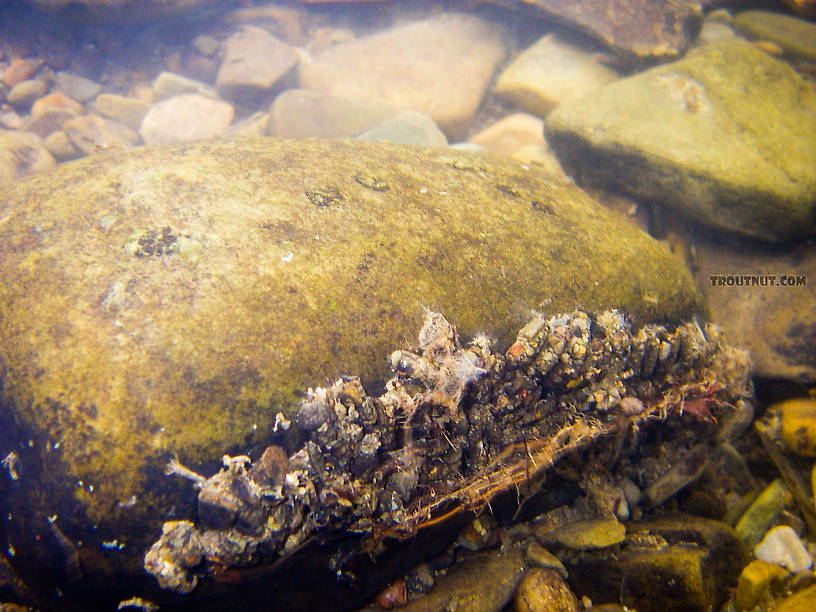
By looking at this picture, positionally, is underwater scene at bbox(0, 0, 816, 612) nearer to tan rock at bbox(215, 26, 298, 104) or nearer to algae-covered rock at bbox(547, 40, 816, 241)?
algae-covered rock at bbox(547, 40, 816, 241)

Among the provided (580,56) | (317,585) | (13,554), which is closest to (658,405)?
(317,585)

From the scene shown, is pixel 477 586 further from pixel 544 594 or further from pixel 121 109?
pixel 121 109

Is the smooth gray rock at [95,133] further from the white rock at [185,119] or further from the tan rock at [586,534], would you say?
the tan rock at [586,534]

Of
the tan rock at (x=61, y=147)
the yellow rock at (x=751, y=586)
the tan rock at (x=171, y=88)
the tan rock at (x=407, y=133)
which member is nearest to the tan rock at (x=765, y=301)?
the yellow rock at (x=751, y=586)

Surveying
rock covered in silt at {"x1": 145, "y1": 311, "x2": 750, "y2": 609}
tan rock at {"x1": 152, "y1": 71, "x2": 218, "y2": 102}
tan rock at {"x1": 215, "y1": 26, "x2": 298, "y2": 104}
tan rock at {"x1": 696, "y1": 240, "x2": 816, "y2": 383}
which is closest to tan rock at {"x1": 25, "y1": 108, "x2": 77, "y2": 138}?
tan rock at {"x1": 152, "y1": 71, "x2": 218, "y2": 102}

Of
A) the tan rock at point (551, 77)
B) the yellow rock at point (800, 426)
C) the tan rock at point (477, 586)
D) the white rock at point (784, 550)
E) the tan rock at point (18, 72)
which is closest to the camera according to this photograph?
Answer: the tan rock at point (477, 586)

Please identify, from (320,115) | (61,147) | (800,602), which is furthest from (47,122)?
(800,602)

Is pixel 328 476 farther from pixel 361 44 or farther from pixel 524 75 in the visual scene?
pixel 361 44
